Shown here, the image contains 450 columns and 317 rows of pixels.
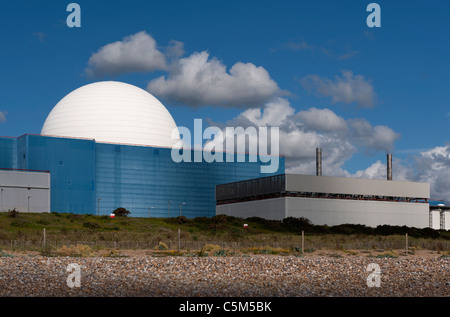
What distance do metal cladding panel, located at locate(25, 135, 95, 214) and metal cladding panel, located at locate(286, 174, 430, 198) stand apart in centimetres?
3157

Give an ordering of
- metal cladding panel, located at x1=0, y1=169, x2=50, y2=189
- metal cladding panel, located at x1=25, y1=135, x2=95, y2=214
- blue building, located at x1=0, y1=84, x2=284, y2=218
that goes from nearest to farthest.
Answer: metal cladding panel, located at x1=0, y1=169, x2=50, y2=189 → metal cladding panel, located at x1=25, y1=135, x2=95, y2=214 → blue building, located at x1=0, y1=84, x2=284, y2=218

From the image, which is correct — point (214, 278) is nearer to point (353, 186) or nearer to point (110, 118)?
point (353, 186)

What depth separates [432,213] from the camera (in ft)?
299

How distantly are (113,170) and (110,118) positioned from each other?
8.96 metres

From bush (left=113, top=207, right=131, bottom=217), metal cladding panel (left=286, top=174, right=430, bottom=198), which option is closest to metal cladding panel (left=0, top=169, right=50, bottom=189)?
bush (left=113, top=207, right=131, bottom=217)

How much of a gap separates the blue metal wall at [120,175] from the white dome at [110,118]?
10.0 ft

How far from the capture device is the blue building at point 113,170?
287 ft

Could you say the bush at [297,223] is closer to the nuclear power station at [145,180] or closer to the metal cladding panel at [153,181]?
the nuclear power station at [145,180]

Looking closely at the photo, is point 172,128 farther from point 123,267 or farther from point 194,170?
point 123,267

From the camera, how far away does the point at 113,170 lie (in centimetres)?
9438

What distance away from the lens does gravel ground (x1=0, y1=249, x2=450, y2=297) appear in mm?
17344
